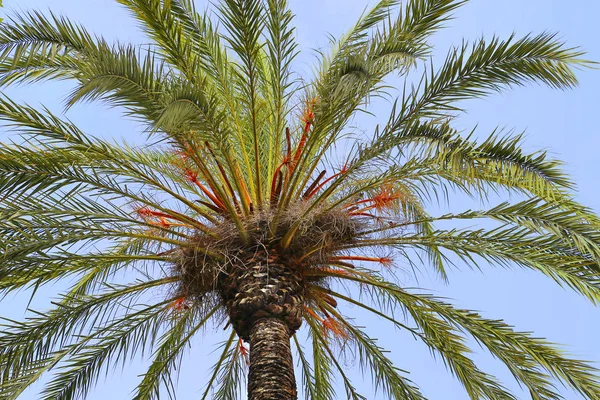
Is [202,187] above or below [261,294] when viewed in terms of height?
above

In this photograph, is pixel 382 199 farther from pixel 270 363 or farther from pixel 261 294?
pixel 270 363

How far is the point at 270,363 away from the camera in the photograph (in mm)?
7746

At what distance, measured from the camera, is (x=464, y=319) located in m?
8.80

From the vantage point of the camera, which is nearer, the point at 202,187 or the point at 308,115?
the point at 202,187

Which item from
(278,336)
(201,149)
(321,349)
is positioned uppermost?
(201,149)

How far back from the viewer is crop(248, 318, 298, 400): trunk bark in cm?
756

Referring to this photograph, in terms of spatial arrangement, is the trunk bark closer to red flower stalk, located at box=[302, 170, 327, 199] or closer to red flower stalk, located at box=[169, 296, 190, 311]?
red flower stalk, located at box=[169, 296, 190, 311]

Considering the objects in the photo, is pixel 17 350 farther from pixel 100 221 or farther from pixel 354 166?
pixel 354 166

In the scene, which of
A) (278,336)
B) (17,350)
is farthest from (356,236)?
(17,350)

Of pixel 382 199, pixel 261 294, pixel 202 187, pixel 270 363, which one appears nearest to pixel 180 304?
pixel 202 187

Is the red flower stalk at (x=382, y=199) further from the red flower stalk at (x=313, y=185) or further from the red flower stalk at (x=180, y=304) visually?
the red flower stalk at (x=180, y=304)

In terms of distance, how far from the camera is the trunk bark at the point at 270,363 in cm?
756

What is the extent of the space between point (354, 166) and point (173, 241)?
6.80 feet

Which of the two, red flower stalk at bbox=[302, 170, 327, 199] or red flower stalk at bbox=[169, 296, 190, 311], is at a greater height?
red flower stalk at bbox=[302, 170, 327, 199]
